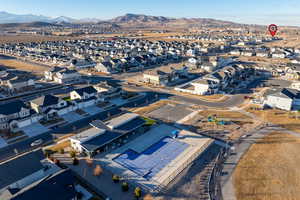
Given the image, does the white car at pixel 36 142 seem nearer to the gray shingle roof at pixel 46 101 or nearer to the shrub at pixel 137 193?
the gray shingle roof at pixel 46 101

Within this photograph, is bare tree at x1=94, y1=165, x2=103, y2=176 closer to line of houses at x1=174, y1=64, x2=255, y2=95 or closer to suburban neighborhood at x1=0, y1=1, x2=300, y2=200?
suburban neighborhood at x1=0, y1=1, x2=300, y2=200

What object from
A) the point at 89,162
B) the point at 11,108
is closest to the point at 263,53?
the point at 89,162

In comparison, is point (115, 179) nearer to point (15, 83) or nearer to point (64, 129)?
point (64, 129)

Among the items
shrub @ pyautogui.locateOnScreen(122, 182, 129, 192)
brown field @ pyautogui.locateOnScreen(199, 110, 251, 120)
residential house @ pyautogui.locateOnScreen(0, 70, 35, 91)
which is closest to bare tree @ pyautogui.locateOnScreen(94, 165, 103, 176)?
shrub @ pyautogui.locateOnScreen(122, 182, 129, 192)

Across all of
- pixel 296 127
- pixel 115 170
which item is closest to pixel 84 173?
pixel 115 170

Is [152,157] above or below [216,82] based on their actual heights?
below

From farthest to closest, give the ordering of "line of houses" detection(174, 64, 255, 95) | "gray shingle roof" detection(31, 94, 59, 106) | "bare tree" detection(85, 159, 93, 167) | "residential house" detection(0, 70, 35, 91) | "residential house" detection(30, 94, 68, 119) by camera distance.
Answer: "residential house" detection(0, 70, 35, 91)
"line of houses" detection(174, 64, 255, 95)
"gray shingle roof" detection(31, 94, 59, 106)
"residential house" detection(30, 94, 68, 119)
"bare tree" detection(85, 159, 93, 167)
